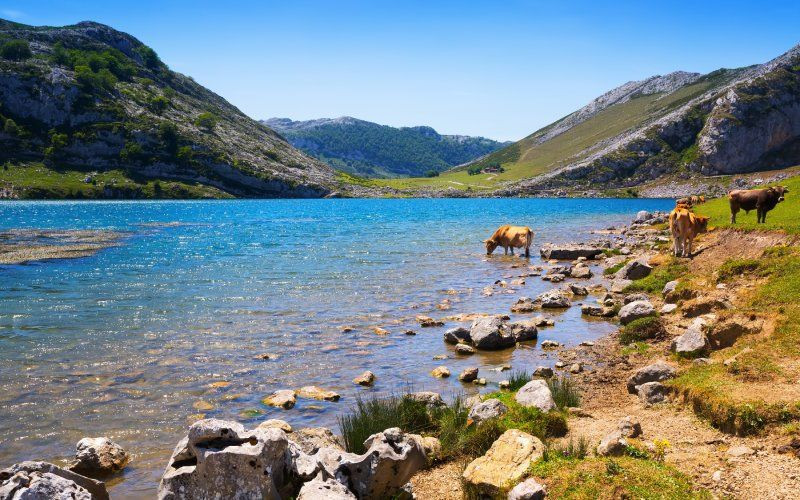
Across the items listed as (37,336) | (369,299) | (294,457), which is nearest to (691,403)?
(294,457)

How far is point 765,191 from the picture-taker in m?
26.6

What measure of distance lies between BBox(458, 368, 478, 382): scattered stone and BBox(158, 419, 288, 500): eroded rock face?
761cm

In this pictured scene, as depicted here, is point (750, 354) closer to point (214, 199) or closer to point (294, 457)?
point (294, 457)

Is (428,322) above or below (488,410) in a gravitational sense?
below

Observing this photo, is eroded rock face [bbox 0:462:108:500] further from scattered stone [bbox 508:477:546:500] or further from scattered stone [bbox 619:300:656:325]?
scattered stone [bbox 619:300:656:325]

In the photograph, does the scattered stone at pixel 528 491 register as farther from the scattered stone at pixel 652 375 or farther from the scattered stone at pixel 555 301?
the scattered stone at pixel 555 301

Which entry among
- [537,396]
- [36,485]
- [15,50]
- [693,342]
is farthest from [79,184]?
[693,342]

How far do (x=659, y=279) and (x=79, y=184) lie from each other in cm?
16340

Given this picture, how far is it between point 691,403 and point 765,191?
22.0m

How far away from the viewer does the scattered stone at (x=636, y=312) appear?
58.6ft

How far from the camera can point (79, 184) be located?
487 ft

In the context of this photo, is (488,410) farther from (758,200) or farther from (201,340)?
(758,200)

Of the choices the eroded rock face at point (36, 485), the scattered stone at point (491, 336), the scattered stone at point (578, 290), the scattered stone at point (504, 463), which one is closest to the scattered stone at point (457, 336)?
the scattered stone at point (491, 336)

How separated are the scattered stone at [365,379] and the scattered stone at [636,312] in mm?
9676
